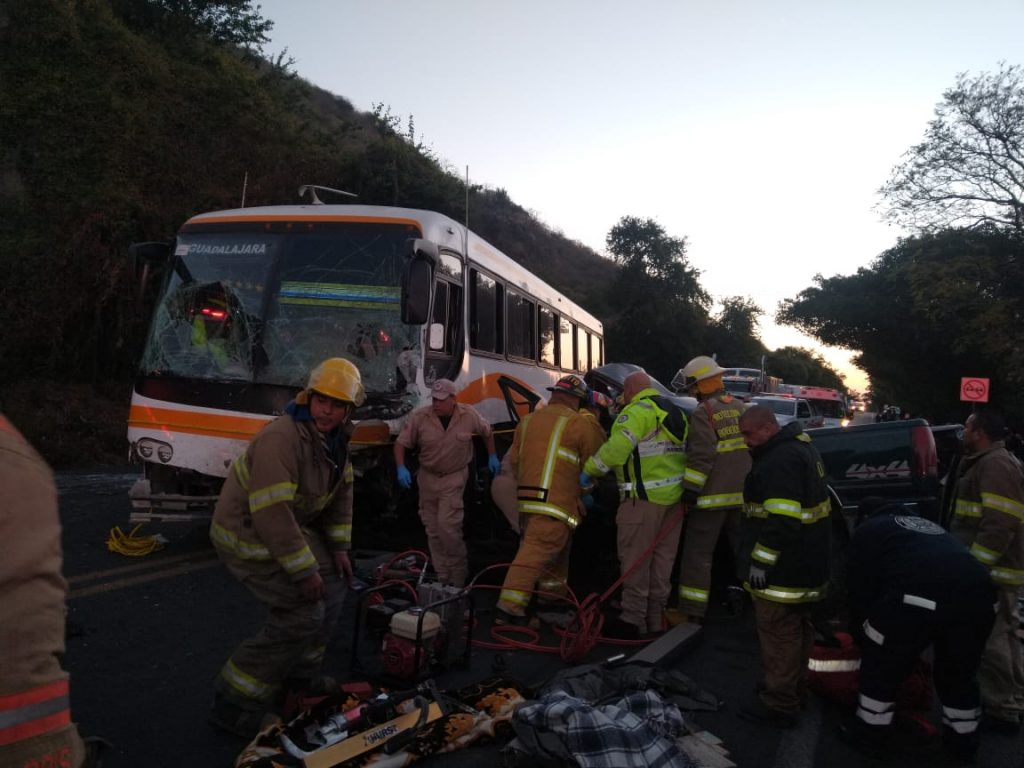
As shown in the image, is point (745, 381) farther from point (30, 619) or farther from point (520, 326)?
point (30, 619)

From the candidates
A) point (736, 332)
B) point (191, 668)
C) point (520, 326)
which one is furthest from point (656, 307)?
point (191, 668)

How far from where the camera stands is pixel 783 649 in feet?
13.9

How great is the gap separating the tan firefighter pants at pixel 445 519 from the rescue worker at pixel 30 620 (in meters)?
4.84

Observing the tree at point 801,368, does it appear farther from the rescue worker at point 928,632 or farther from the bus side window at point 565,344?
the rescue worker at point 928,632

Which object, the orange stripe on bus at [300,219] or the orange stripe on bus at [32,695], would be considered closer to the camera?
the orange stripe on bus at [32,695]

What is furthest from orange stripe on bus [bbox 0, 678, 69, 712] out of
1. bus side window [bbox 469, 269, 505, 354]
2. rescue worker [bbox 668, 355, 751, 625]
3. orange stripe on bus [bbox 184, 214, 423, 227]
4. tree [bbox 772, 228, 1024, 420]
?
tree [bbox 772, 228, 1024, 420]

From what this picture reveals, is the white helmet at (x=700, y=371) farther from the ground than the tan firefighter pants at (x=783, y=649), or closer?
farther from the ground

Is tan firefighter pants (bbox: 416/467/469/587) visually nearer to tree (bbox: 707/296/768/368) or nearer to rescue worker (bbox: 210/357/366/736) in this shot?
rescue worker (bbox: 210/357/366/736)

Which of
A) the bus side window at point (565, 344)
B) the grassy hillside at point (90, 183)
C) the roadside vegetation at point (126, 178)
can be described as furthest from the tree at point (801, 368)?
the bus side window at point (565, 344)

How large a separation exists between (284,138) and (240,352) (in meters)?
18.7

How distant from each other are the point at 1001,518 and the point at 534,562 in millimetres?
2975

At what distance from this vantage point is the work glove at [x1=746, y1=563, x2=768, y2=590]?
4145 millimetres

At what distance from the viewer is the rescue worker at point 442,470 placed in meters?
6.40

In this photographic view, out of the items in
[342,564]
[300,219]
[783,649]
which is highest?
[300,219]
